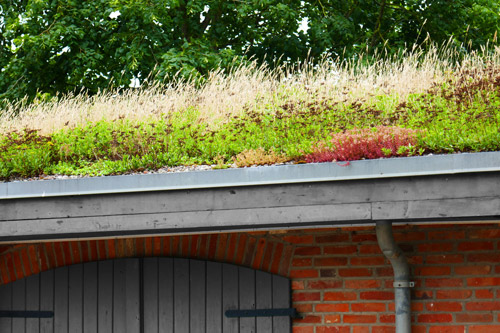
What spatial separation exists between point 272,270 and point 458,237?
149 centimetres

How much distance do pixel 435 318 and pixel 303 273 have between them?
1.07m

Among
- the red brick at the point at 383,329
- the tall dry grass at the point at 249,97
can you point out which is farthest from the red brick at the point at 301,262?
the tall dry grass at the point at 249,97

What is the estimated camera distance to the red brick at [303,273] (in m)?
5.14

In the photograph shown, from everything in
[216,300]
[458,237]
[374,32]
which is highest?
[374,32]

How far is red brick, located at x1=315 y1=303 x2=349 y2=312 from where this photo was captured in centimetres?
503

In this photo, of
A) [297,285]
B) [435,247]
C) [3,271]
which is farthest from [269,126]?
[3,271]

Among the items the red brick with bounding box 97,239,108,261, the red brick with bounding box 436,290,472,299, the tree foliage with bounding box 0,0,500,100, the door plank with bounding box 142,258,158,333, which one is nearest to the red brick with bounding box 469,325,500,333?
the red brick with bounding box 436,290,472,299

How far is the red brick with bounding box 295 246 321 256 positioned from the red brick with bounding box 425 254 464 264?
0.86 m

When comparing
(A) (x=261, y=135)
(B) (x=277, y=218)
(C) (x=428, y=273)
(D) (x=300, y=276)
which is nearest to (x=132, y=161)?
(A) (x=261, y=135)

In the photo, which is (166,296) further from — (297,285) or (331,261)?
(331,261)

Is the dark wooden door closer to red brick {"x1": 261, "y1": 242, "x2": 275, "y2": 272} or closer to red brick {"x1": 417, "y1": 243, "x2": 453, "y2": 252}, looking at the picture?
red brick {"x1": 261, "y1": 242, "x2": 275, "y2": 272}

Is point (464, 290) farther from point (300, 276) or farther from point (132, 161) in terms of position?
point (132, 161)

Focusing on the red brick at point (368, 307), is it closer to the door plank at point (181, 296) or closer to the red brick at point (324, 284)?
the red brick at point (324, 284)

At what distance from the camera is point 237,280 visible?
17.2 ft
